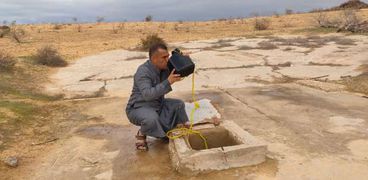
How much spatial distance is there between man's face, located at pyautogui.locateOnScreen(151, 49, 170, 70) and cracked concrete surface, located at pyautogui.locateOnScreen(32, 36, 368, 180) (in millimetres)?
894

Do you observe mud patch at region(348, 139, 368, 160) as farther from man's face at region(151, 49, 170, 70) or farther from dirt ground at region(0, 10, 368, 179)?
man's face at region(151, 49, 170, 70)

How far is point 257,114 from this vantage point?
565 centimetres

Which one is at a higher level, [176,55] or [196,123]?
[176,55]

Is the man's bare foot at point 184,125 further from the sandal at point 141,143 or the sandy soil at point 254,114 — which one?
the sandal at point 141,143

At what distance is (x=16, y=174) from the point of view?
4.09 meters

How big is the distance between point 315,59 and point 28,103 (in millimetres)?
6616

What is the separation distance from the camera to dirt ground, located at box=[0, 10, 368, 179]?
4016mm

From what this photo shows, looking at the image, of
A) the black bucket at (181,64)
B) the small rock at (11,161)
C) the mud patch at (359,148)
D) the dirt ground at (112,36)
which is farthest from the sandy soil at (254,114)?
the dirt ground at (112,36)

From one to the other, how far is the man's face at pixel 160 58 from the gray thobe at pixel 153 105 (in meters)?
0.07

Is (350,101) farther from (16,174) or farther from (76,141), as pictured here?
(16,174)

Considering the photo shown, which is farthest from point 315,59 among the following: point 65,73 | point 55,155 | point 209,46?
point 55,155

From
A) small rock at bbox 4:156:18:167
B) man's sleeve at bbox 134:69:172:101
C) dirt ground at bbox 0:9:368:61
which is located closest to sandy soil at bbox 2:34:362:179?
small rock at bbox 4:156:18:167

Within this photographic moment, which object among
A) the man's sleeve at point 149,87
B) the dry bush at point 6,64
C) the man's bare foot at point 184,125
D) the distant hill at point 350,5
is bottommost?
the man's bare foot at point 184,125

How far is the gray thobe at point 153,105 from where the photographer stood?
416 cm
